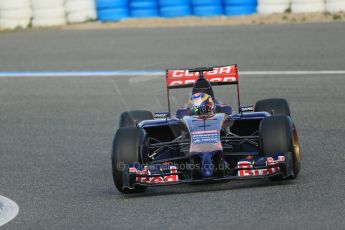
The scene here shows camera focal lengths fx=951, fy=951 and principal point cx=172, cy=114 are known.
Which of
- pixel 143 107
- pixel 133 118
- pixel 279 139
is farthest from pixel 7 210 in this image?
pixel 143 107

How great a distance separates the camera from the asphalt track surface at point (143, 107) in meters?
7.46

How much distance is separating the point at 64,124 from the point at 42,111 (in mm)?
1087

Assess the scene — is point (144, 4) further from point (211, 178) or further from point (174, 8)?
point (211, 178)

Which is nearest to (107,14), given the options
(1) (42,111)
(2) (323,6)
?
(2) (323,6)

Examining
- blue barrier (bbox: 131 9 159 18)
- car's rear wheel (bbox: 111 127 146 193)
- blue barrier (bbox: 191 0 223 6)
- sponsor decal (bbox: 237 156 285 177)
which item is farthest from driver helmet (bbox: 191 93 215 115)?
blue barrier (bbox: 131 9 159 18)

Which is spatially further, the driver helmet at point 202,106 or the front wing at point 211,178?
the driver helmet at point 202,106

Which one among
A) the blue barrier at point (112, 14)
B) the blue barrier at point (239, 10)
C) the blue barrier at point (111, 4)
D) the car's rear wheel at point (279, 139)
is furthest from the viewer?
the blue barrier at point (112, 14)

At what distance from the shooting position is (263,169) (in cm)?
812

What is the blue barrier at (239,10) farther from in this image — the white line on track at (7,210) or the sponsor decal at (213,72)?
the white line on track at (7,210)

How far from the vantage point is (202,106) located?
8.95 m

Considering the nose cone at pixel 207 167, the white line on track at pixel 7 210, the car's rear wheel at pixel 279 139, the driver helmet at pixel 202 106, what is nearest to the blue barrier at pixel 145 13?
the driver helmet at pixel 202 106

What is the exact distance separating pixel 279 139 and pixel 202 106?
0.97 meters

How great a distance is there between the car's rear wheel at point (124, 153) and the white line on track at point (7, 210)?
36.0 inches

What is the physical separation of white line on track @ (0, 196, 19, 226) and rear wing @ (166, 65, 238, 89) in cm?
214
